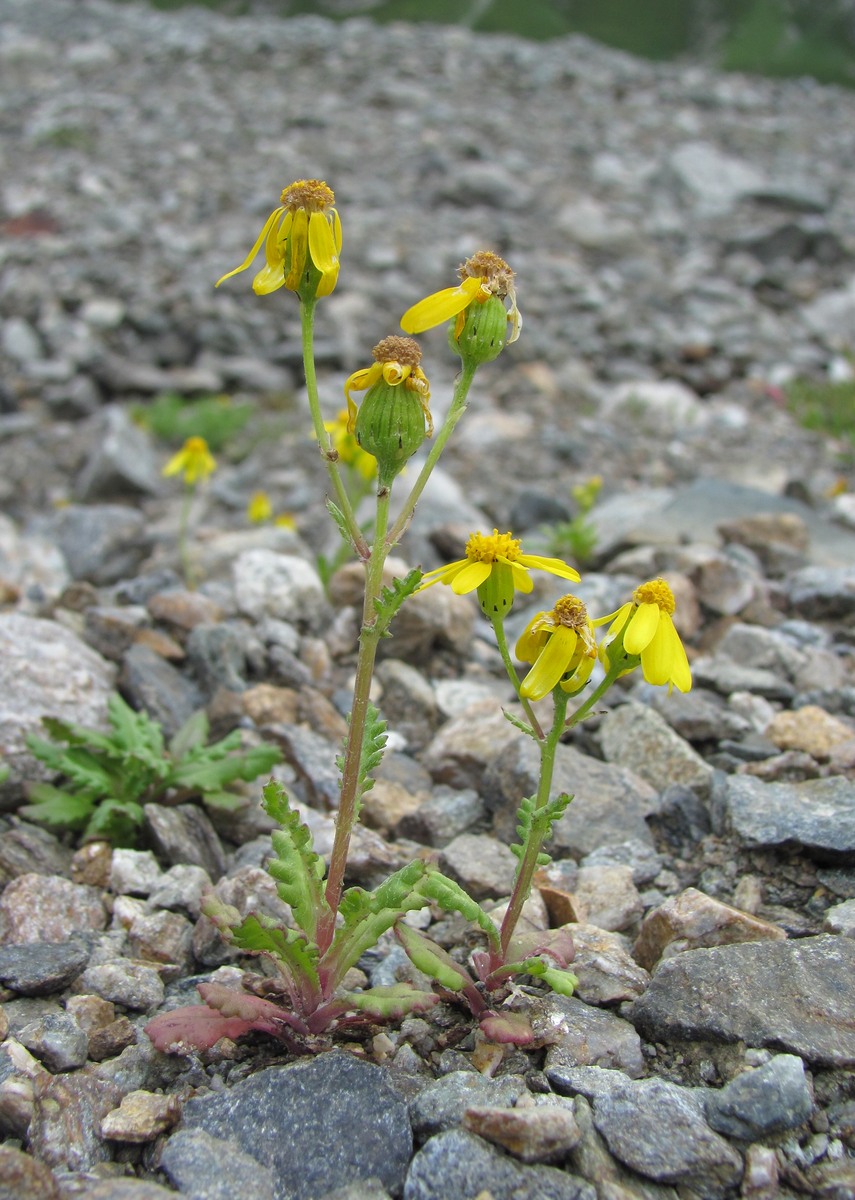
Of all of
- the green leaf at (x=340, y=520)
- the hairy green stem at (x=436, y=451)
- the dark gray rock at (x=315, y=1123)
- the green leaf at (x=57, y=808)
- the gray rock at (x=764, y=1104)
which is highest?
the hairy green stem at (x=436, y=451)

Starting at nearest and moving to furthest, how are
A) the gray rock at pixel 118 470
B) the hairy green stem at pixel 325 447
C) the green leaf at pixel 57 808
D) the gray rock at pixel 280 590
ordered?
the hairy green stem at pixel 325 447, the green leaf at pixel 57 808, the gray rock at pixel 280 590, the gray rock at pixel 118 470

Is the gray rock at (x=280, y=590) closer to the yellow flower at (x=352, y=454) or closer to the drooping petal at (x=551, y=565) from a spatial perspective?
the yellow flower at (x=352, y=454)

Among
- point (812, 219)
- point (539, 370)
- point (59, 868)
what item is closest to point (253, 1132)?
point (59, 868)

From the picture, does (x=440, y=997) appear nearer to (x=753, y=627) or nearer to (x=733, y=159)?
(x=753, y=627)

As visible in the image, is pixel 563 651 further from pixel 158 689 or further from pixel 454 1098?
pixel 158 689

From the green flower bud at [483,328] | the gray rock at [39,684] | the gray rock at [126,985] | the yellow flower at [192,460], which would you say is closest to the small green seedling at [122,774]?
the gray rock at [39,684]

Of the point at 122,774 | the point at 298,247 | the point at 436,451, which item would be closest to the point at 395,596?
the point at 436,451
